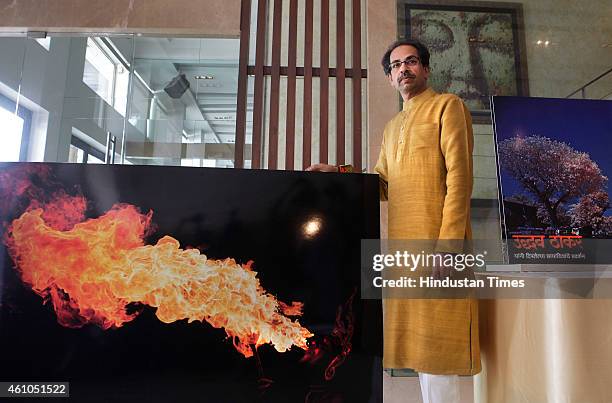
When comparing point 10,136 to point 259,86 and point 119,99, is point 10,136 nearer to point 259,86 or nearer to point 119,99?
point 119,99

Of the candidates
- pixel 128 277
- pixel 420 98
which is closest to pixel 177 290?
pixel 128 277

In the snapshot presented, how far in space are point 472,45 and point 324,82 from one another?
35.2 inches

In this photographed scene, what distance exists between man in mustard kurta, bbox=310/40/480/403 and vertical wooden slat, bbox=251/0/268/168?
2.46 feet

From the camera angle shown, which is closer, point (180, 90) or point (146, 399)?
point (146, 399)

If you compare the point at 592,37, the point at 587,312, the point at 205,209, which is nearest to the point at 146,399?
the point at 205,209

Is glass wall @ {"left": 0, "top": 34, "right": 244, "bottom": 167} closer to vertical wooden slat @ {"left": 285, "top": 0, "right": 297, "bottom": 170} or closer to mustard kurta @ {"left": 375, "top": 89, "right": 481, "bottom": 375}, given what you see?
vertical wooden slat @ {"left": 285, "top": 0, "right": 297, "bottom": 170}

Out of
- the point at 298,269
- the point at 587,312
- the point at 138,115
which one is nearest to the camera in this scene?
the point at 587,312

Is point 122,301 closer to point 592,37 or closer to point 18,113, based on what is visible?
point 18,113

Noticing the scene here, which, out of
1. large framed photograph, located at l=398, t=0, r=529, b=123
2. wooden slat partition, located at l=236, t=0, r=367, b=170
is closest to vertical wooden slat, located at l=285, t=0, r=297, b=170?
wooden slat partition, located at l=236, t=0, r=367, b=170

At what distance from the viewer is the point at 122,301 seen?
134 cm

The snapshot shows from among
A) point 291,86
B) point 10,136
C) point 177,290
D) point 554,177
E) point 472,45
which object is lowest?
point 177,290

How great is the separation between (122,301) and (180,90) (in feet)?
4.65

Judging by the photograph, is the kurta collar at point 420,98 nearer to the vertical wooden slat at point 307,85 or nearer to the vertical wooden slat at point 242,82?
the vertical wooden slat at point 307,85

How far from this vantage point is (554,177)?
172 centimetres
